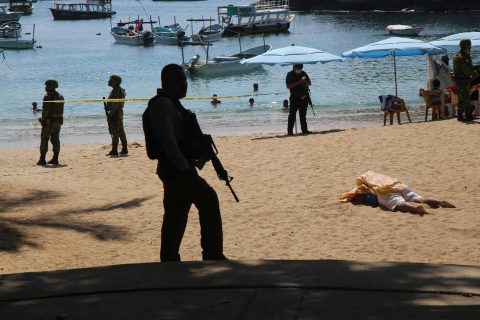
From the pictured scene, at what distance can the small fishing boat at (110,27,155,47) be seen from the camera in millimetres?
66750

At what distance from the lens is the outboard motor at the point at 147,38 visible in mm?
66500

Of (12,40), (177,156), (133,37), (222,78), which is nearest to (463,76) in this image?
(177,156)

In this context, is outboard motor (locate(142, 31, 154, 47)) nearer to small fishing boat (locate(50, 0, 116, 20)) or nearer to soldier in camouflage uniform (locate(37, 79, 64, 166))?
small fishing boat (locate(50, 0, 116, 20))

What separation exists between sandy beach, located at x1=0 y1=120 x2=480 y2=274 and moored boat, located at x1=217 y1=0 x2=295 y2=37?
57.0 meters

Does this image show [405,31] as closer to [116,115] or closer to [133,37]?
[133,37]

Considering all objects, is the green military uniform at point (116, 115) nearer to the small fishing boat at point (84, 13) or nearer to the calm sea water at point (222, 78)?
the calm sea water at point (222, 78)

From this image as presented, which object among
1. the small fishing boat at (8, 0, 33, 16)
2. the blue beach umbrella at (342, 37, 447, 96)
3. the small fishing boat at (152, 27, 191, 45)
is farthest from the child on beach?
the small fishing boat at (8, 0, 33, 16)

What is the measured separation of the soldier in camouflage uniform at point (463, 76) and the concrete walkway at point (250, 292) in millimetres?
11133

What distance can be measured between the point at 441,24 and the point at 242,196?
6552 cm

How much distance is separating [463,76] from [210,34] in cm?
5105

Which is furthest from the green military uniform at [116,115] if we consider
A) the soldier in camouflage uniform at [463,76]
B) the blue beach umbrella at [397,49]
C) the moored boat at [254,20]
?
the moored boat at [254,20]

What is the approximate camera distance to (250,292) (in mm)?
5277

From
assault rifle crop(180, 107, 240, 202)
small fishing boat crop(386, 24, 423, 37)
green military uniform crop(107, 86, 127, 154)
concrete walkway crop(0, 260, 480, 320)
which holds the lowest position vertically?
concrete walkway crop(0, 260, 480, 320)

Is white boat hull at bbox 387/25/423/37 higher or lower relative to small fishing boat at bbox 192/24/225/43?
lower
